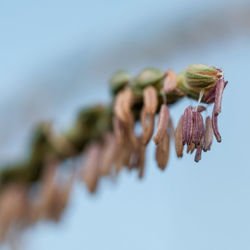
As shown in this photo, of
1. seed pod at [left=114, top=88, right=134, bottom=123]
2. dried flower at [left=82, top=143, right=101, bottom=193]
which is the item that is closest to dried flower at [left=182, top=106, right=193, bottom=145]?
seed pod at [left=114, top=88, right=134, bottom=123]

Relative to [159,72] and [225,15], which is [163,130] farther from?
[225,15]

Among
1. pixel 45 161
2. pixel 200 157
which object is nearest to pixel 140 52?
pixel 45 161

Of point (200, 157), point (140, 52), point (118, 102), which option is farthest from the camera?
point (140, 52)

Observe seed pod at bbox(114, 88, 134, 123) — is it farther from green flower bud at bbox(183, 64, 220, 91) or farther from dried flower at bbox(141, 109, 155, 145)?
green flower bud at bbox(183, 64, 220, 91)

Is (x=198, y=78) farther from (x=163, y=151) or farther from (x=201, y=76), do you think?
(x=163, y=151)

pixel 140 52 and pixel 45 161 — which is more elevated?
pixel 140 52

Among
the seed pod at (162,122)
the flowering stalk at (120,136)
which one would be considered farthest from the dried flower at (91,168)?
the seed pod at (162,122)
